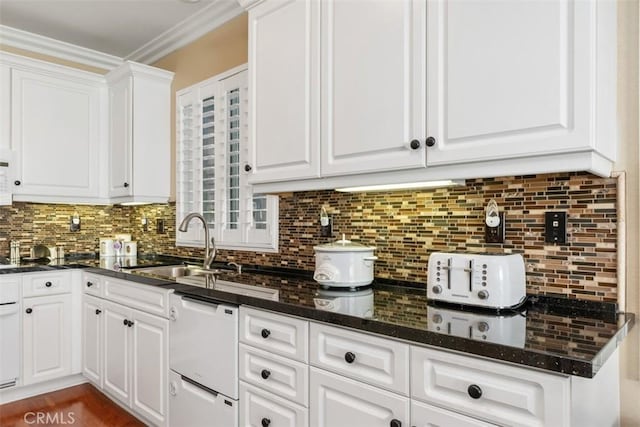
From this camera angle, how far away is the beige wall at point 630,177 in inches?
54.4

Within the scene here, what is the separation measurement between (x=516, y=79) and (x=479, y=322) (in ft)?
2.42

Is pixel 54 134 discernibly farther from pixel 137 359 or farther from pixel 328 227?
pixel 328 227

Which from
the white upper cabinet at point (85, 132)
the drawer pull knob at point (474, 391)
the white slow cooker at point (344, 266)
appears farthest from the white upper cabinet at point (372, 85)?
the white upper cabinet at point (85, 132)

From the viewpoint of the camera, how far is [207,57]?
122 inches

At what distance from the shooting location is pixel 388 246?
2.03 m

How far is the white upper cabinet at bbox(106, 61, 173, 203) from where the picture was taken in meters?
3.27

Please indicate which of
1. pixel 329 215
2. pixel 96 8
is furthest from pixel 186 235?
pixel 96 8

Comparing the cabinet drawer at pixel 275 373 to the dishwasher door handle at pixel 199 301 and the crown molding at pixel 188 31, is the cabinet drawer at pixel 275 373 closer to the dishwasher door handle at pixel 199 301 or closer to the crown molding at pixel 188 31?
the dishwasher door handle at pixel 199 301

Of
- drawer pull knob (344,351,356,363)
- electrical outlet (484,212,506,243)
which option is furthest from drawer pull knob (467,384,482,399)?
electrical outlet (484,212,506,243)

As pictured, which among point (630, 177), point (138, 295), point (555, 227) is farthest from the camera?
point (138, 295)

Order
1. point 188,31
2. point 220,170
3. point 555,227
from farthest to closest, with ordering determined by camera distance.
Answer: point 188,31 → point 220,170 → point 555,227

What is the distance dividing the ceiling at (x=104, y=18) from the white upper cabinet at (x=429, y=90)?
43.2 inches

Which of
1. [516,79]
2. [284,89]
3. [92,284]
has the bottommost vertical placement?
[92,284]

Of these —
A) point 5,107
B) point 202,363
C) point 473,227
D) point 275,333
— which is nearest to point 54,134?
point 5,107
